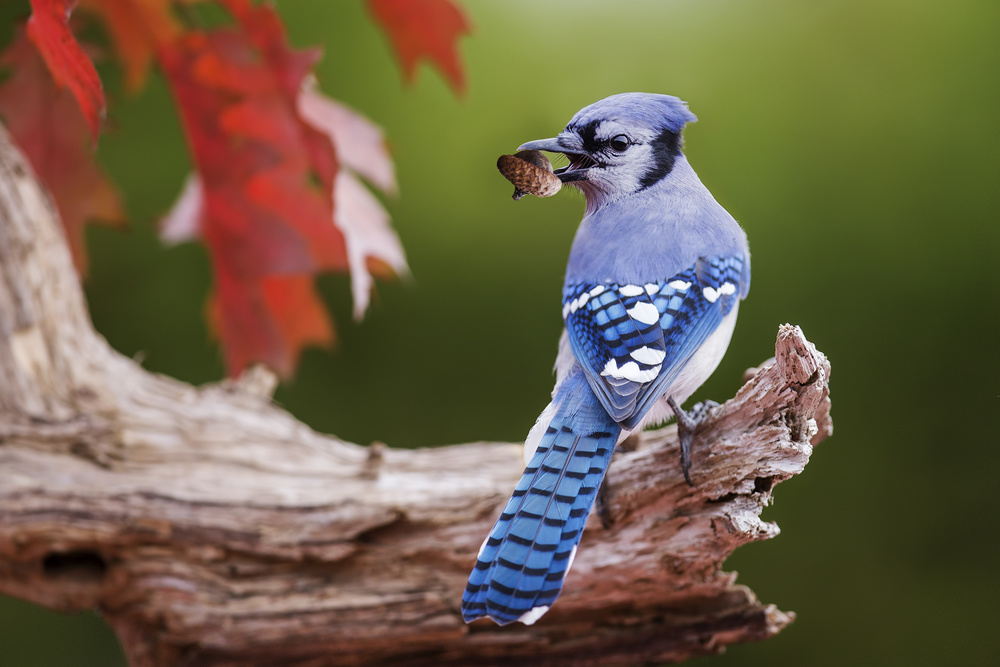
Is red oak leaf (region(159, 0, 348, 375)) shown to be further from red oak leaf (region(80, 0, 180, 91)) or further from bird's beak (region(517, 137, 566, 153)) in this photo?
bird's beak (region(517, 137, 566, 153))

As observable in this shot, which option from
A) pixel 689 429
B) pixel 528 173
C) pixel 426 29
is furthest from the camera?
pixel 426 29

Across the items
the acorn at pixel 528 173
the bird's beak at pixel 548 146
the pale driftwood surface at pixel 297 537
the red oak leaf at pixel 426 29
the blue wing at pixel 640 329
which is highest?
the red oak leaf at pixel 426 29

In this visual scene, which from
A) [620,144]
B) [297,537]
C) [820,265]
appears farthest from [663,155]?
[820,265]

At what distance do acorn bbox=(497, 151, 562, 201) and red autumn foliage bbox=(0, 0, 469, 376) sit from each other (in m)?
0.47

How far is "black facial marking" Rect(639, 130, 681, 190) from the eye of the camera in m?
0.60

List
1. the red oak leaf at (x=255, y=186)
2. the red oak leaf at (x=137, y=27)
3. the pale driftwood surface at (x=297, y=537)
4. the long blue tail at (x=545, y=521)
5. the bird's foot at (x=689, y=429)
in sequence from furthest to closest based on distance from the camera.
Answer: the red oak leaf at (x=137, y=27) < the red oak leaf at (x=255, y=186) < the pale driftwood surface at (x=297, y=537) < the bird's foot at (x=689, y=429) < the long blue tail at (x=545, y=521)

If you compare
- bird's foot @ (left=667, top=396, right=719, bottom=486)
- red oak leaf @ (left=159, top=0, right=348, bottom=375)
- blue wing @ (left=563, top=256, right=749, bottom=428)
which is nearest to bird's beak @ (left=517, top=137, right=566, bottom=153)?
blue wing @ (left=563, top=256, right=749, bottom=428)

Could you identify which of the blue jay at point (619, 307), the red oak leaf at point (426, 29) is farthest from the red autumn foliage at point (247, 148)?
the blue jay at point (619, 307)

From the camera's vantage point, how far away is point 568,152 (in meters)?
0.56

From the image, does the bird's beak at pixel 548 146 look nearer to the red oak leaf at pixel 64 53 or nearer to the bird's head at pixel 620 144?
the bird's head at pixel 620 144

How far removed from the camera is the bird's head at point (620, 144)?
1.84 ft

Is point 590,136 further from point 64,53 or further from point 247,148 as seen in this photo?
point 247,148

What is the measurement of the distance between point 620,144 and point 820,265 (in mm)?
733

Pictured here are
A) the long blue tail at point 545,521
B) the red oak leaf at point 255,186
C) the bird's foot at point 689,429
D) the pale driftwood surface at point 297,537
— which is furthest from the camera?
the red oak leaf at point 255,186
